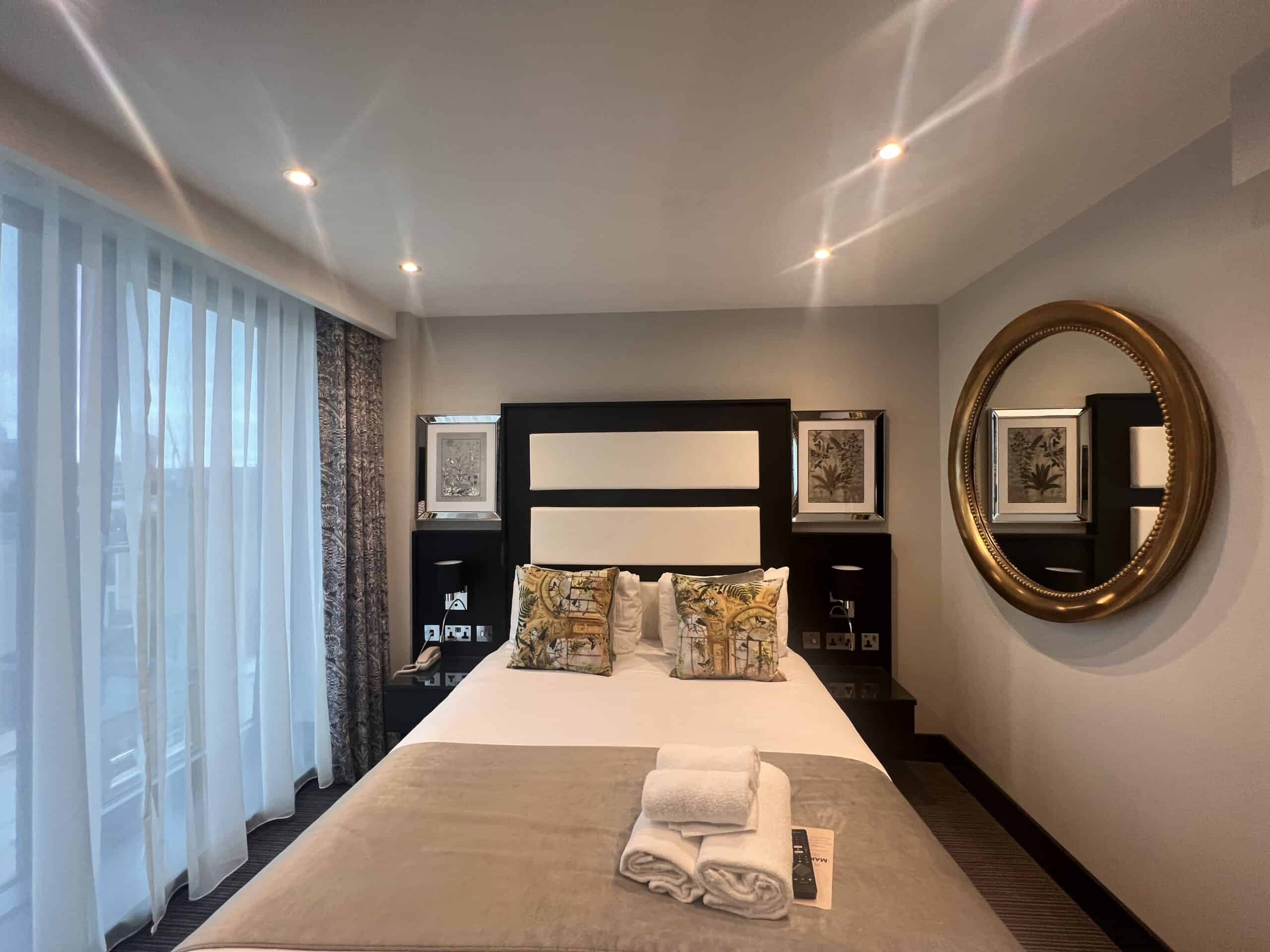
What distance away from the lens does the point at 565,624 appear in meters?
2.66

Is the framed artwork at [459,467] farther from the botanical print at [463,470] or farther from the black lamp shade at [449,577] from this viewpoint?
the black lamp shade at [449,577]

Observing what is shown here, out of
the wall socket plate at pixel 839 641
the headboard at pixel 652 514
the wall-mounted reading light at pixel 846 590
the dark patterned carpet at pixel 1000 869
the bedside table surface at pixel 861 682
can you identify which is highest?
the headboard at pixel 652 514

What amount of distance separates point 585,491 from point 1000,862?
8.22 ft

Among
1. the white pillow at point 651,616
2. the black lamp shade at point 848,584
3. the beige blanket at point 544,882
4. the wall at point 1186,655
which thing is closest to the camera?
the beige blanket at point 544,882

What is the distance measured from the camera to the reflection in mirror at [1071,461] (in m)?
1.86

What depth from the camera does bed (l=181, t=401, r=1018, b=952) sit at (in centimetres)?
112

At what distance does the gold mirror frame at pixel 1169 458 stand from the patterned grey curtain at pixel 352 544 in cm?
310

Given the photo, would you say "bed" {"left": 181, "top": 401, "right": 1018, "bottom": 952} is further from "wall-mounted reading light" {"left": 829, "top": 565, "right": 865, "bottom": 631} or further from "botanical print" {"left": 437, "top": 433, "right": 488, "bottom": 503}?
"botanical print" {"left": 437, "top": 433, "right": 488, "bottom": 503}

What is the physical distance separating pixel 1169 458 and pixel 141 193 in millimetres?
3222

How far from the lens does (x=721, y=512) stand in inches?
124

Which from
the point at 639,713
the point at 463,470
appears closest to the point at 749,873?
the point at 639,713

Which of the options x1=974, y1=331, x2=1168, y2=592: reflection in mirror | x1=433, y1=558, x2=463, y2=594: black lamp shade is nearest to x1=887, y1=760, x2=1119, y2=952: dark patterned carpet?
x1=974, y1=331, x2=1168, y2=592: reflection in mirror

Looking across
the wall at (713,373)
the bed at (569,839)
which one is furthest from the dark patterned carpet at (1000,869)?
the bed at (569,839)

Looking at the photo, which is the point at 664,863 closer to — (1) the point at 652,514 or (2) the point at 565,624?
(2) the point at 565,624
